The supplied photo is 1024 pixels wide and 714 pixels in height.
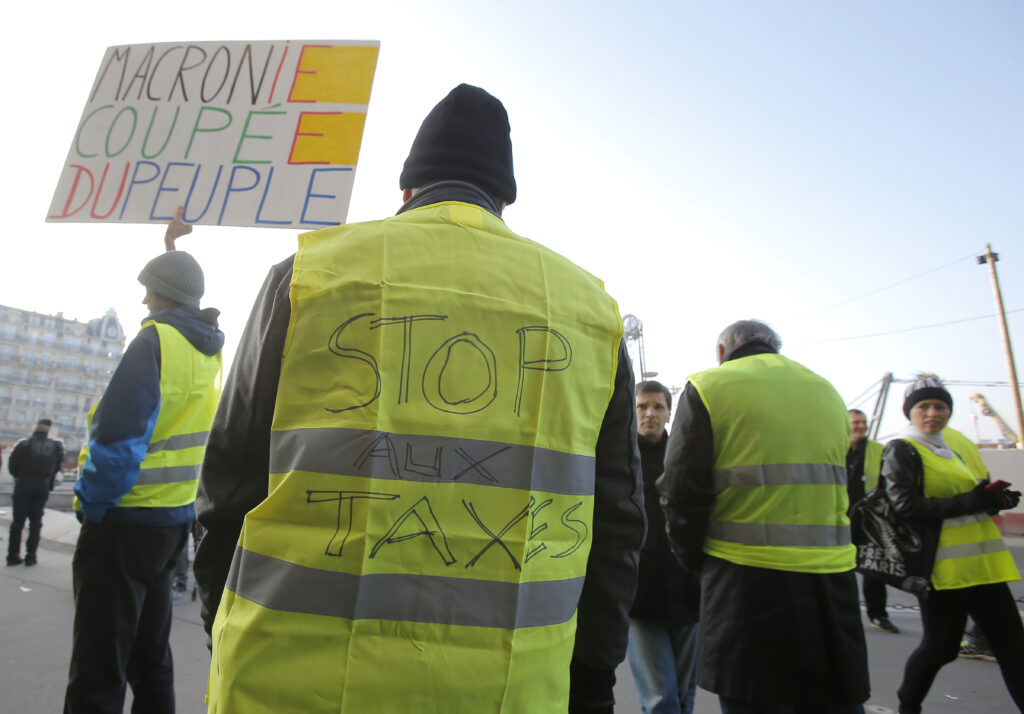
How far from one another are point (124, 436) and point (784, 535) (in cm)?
253

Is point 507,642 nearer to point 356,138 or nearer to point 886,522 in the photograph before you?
point 356,138

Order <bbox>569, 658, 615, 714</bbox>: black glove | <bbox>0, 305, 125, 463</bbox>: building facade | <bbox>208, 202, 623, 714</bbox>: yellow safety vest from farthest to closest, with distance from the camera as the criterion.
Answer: <bbox>0, 305, 125, 463</bbox>: building facade, <bbox>569, 658, 615, 714</bbox>: black glove, <bbox>208, 202, 623, 714</bbox>: yellow safety vest

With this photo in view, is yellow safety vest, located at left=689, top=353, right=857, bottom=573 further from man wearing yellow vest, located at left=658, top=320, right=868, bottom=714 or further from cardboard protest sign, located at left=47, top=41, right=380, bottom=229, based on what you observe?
cardboard protest sign, located at left=47, top=41, right=380, bottom=229

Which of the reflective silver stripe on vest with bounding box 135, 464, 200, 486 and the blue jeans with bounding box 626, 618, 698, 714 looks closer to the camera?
the reflective silver stripe on vest with bounding box 135, 464, 200, 486

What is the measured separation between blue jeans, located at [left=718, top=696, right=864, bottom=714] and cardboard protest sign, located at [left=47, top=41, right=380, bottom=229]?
2419mm

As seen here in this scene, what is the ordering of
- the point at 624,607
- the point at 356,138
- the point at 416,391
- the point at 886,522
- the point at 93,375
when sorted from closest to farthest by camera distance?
the point at 416,391, the point at 624,607, the point at 356,138, the point at 886,522, the point at 93,375

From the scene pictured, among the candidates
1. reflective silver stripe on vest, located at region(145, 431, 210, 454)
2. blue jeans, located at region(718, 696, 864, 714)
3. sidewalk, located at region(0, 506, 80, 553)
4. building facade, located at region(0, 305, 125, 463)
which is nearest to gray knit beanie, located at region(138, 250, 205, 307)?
reflective silver stripe on vest, located at region(145, 431, 210, 454)

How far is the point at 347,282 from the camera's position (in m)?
1.14

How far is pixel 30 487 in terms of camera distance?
6.99 m

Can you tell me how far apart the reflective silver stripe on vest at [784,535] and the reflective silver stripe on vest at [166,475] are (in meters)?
2.28

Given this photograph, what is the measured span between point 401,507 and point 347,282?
1.43 feet

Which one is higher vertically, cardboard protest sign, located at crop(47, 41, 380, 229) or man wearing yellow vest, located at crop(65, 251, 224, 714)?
cardboard protest sign, located at crop(47, 41, 380, 229)

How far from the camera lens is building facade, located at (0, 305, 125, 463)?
72562 millimetres

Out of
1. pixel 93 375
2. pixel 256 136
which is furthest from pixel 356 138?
pixel 93 375
